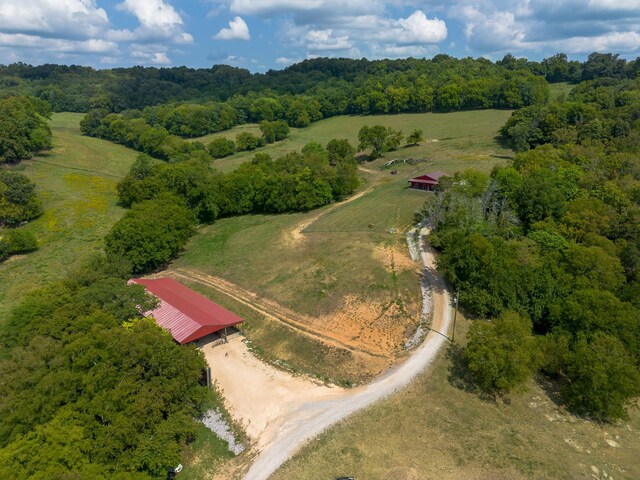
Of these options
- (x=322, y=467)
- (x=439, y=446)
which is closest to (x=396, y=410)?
(x=439, y=446)

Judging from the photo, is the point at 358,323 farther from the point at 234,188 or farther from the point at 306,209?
the point at 234,188

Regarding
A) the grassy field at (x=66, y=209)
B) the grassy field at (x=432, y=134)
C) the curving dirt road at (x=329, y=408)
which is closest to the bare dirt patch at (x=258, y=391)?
the curving dirt road at (x=329, y=408)

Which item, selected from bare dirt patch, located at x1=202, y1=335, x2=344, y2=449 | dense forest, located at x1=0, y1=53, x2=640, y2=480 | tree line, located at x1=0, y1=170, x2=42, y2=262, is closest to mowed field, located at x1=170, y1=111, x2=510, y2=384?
bare dirt patch, located at x1=202, y1=335, x2=344, y2=449

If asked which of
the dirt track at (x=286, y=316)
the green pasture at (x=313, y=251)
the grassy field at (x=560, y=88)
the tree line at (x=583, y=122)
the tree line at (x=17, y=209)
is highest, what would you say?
the grassy field at (x=560, y=88)

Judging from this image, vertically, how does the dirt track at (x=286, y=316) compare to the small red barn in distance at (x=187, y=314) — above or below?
below

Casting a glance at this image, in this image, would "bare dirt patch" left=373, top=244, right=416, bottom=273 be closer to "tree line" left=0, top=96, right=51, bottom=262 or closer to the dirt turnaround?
the dirt turnaround

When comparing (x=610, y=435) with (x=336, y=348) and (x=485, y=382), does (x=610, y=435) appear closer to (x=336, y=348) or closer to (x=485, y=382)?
(x=485, y=382)

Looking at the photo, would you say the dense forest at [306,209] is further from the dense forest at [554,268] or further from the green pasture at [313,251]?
the green pasture at [313,251]
